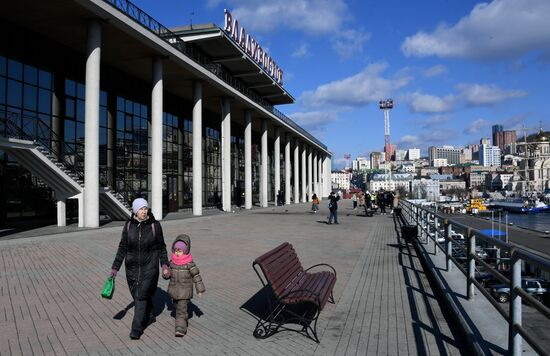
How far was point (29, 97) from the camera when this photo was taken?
70.3 feet

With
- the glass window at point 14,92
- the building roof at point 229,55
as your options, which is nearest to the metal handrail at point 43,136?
the glass window at point 14,92

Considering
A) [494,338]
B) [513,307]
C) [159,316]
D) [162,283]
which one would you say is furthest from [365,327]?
[162,283]

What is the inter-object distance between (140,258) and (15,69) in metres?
19.5

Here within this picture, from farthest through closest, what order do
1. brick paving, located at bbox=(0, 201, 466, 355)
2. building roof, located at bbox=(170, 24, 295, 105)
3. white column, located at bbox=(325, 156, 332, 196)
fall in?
white column, located at bbox=(325, 156, 332, 196) → building roof, located at bbox=(170, 24, 295, 105) → brick paving, located at bbox=(0, 201, 466, 355)

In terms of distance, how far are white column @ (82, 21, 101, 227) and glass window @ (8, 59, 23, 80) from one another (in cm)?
408

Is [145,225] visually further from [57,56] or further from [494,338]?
[57,56]

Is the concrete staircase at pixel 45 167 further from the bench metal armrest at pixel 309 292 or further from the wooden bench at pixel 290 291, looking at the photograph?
the bench metal armrest at pixel 309 292

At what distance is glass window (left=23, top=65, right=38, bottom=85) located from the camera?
21.3 m

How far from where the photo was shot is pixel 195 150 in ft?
95.0

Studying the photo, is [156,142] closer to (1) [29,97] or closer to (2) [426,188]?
(1) [29,97]

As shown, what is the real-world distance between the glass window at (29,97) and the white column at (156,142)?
572cm

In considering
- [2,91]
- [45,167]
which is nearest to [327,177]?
[2,91]

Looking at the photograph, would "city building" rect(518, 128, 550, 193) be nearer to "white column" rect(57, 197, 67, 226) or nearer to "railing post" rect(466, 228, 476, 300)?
"white column" rect(57, 197, 67, 226)

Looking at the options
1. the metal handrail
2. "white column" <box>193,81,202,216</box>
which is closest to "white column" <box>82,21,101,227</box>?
the metal handrail
